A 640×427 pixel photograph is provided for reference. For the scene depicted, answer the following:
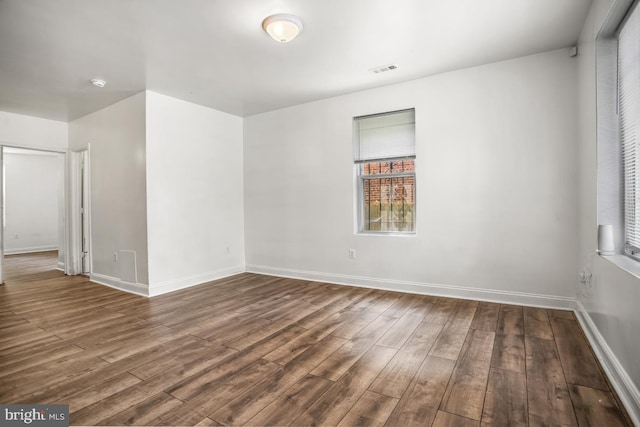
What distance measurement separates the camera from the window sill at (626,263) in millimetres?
1754

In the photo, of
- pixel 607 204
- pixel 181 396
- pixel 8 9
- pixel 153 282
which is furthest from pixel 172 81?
pixel 607 204

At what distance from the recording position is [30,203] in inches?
327

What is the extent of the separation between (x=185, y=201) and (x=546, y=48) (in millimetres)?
4627

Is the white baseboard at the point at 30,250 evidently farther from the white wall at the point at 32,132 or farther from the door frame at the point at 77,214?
the white wall at the point at 32,132

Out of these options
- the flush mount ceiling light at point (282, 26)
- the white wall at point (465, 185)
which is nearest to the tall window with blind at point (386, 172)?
the white wall at point (465, 185)

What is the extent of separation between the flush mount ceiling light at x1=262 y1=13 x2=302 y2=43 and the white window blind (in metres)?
1.87

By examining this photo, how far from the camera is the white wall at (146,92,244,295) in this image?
4172mm

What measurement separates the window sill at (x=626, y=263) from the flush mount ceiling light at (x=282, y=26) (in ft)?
9.09

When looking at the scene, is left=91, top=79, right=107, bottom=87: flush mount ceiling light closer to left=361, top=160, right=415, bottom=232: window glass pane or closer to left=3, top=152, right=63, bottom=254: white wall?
left=361, top=160, right=415, bottom=232: window glass pane

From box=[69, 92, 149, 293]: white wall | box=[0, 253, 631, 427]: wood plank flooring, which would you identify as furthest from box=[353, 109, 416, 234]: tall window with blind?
box=[69, 92, 149, 293]: white wall

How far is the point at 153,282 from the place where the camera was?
4.11 m

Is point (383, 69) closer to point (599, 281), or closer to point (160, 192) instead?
point (599, 281)

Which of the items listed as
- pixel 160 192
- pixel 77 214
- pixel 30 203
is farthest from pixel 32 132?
pixel 30 203
